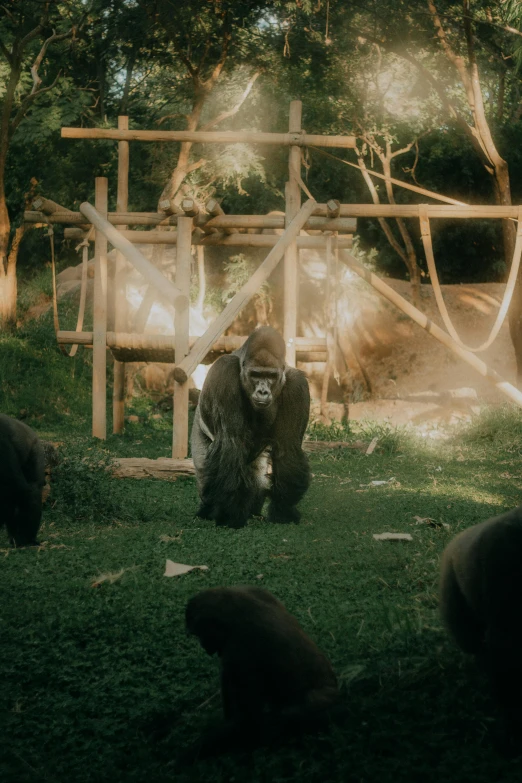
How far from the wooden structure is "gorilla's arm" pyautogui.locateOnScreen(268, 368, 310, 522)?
101 inches

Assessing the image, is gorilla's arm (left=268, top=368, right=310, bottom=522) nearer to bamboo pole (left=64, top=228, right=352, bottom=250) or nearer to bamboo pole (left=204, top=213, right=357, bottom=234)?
bamboo pole (left=204, top=213, right=357, bottom=234)

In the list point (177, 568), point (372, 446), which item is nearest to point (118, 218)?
point (372, 446)

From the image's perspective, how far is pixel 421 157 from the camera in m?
19.1

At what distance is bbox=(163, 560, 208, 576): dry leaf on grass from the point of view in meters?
4.57

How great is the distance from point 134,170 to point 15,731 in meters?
16.6

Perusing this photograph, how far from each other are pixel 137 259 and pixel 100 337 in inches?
46.0

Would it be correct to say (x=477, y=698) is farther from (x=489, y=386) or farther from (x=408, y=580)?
(x=489, y=386)

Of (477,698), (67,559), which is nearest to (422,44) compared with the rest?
(67,559)

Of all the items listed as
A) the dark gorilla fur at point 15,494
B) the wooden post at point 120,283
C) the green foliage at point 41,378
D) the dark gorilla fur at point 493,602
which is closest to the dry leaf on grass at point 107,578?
the dark gorilla fur at point 15,494

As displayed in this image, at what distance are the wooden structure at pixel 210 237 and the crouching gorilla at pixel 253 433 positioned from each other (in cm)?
244

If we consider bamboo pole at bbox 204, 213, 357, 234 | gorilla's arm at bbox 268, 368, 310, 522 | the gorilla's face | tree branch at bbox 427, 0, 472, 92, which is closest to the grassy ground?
gorilla's arm at bbox 268, 368, 310, 522

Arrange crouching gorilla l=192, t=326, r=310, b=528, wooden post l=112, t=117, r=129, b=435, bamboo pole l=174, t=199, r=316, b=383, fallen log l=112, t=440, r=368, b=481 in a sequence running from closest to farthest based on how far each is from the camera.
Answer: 1. crouching gorilla l=192, t=326, r=310, b=528
2. fallen log l=112, t=440, r=368, b=481
3. bamboo pole l=174, t=199, r=316, b=383
4. wooden post l=112, t=117, r=129, b=435

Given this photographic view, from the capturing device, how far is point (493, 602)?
2.61m

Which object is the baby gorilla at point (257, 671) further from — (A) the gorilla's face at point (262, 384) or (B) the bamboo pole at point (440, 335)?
(B) the bamboo pole at point (440, 335)
